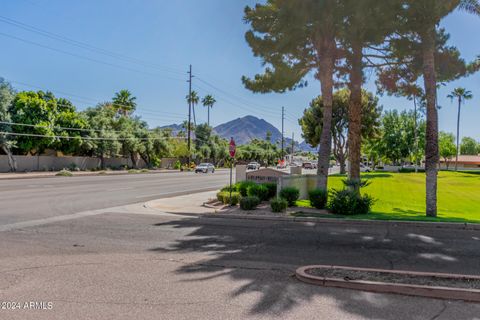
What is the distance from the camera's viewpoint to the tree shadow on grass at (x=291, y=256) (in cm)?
518

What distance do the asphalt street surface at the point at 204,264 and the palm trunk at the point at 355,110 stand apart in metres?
6.68

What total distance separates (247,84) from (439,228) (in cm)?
1220

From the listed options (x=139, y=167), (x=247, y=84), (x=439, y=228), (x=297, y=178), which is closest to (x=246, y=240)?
(x=439, y=228)

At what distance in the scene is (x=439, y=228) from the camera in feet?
37.0

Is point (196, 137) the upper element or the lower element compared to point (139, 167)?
upper

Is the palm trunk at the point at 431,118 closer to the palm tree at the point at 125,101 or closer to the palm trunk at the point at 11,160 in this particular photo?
the palm trunk at the point at 11,160

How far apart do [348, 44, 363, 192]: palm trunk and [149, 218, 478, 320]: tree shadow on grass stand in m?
6.89

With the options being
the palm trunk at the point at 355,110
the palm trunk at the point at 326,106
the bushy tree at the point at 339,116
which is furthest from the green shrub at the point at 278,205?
the bushy tree at the point at 339,116

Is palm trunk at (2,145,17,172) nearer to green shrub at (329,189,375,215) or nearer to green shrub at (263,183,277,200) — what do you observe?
green shrub at (263,183,277,200)

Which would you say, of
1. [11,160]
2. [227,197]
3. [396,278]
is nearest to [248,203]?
[227,197]

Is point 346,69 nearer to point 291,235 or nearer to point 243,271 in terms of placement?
point 291,235

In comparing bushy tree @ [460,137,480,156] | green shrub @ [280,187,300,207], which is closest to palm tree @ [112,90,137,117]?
green shrub @ [280,187,300,207]

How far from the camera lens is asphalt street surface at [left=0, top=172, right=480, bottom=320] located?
16.1 ft

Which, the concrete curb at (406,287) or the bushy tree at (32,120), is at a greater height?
the bushy tree at (32,120)
